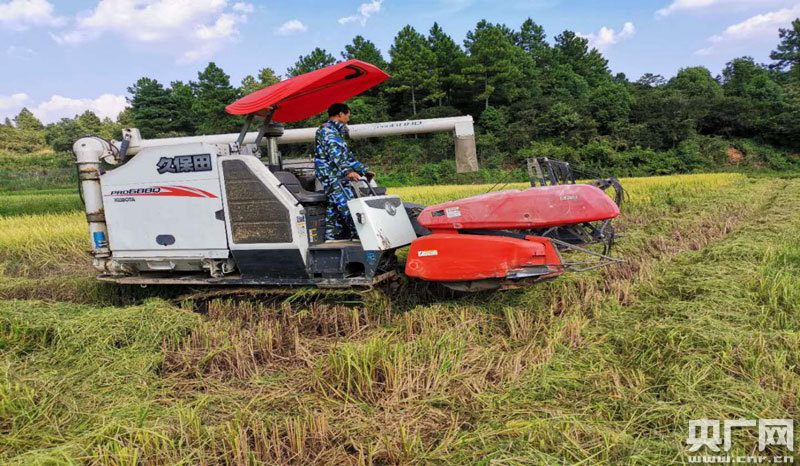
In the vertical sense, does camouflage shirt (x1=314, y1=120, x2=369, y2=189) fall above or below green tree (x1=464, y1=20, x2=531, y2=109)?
below

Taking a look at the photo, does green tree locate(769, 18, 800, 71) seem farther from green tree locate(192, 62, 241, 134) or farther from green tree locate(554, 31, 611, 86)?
green tree locate(192, 62, 241, 134)

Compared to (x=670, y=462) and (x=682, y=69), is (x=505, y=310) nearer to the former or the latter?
(x=670, y=462)

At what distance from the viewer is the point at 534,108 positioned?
1406 inches

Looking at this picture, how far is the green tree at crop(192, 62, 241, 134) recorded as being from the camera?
125 feet

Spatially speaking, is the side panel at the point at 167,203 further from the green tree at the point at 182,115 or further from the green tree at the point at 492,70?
the green tree at the point at 182,115

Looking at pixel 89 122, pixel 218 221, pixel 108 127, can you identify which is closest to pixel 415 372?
pixel 218 221

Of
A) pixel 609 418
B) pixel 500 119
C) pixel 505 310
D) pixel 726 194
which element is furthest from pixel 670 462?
pixel 500 119

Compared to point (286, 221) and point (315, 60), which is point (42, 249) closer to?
point (286, 221)

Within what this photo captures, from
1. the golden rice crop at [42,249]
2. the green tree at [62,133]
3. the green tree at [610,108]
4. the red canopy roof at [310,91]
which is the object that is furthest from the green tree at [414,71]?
the green tree at [62,133]

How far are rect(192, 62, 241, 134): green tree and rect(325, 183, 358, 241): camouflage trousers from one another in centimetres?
3434

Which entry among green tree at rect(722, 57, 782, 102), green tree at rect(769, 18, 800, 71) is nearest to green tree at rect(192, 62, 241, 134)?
green tree at rect(722, 57, 782, 102)

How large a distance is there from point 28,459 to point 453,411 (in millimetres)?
2177

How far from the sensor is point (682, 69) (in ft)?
157

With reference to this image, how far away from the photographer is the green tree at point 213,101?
38000 mm
